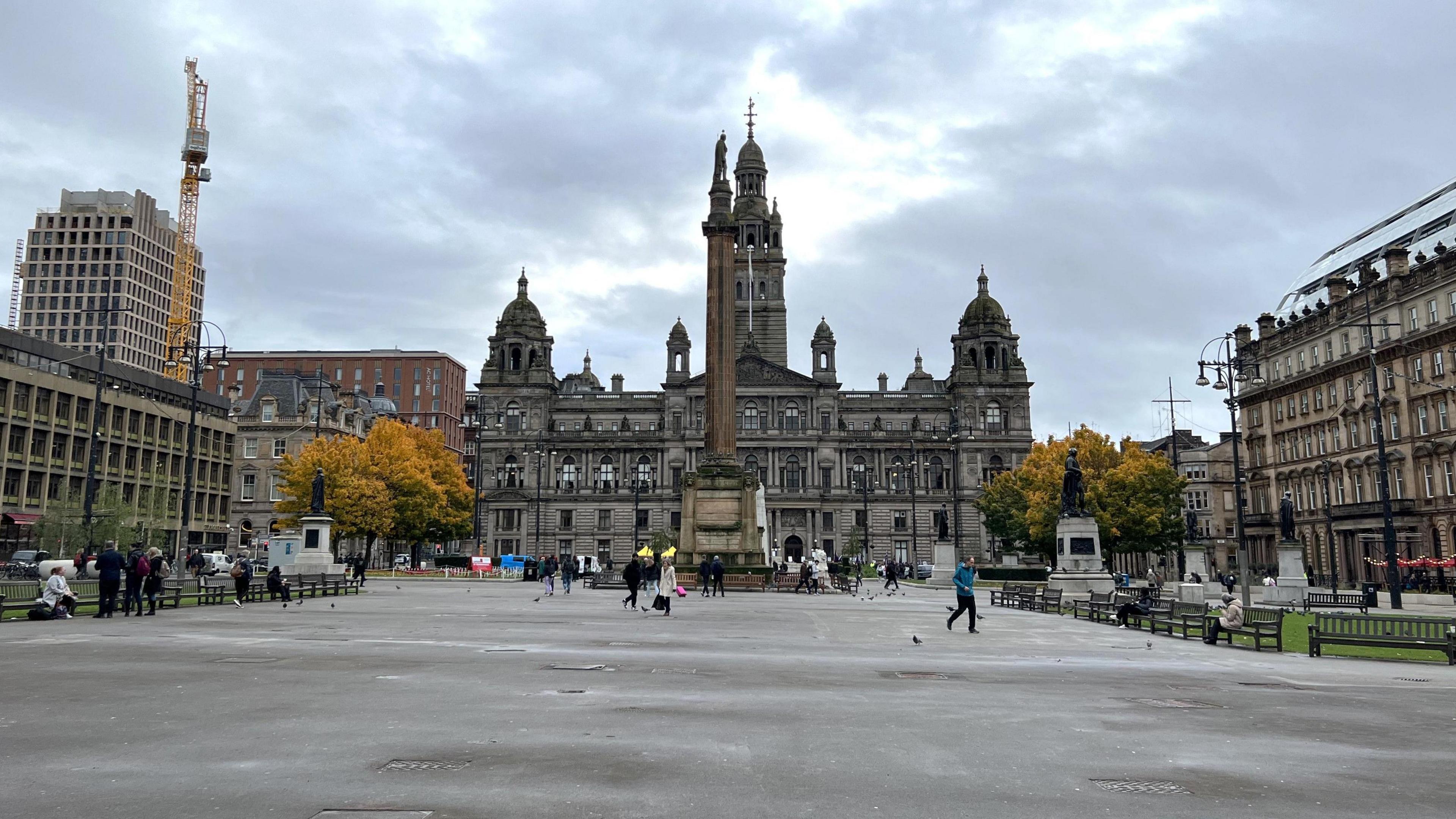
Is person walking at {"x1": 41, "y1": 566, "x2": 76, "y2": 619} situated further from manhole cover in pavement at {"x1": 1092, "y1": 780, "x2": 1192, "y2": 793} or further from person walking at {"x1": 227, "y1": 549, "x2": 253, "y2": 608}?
manhole cover in pavement at {"x1": 1092, "y1": 780, "x2": 1192, "y2": 793}

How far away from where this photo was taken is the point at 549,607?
30688 mm

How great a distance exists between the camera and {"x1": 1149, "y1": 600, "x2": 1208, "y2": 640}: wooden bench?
74.3 feet

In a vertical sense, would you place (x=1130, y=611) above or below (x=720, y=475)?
below

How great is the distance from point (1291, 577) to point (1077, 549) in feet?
28.8

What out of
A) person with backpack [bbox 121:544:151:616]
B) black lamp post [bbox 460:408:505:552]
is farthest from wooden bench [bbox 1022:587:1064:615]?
black lamp post [bbox 460:408:505:552]

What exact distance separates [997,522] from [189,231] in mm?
120660

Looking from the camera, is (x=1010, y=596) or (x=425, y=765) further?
(x=1010, y=596)

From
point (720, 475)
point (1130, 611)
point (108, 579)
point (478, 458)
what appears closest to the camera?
point (108, 579)

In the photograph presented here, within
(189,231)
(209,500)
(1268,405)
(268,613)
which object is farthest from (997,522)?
(189,231)

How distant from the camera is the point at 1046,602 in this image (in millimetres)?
33219

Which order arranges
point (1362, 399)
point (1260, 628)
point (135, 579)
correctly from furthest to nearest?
point (1362, 399) < point (135, 579) < point (1260, 628)

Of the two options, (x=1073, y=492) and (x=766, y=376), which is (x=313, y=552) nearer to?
(x=1073, y=492)

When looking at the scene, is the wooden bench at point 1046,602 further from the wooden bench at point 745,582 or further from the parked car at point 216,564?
the parked car at point 216,564

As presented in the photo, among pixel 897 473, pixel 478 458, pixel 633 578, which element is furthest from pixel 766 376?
pixel 633 578
